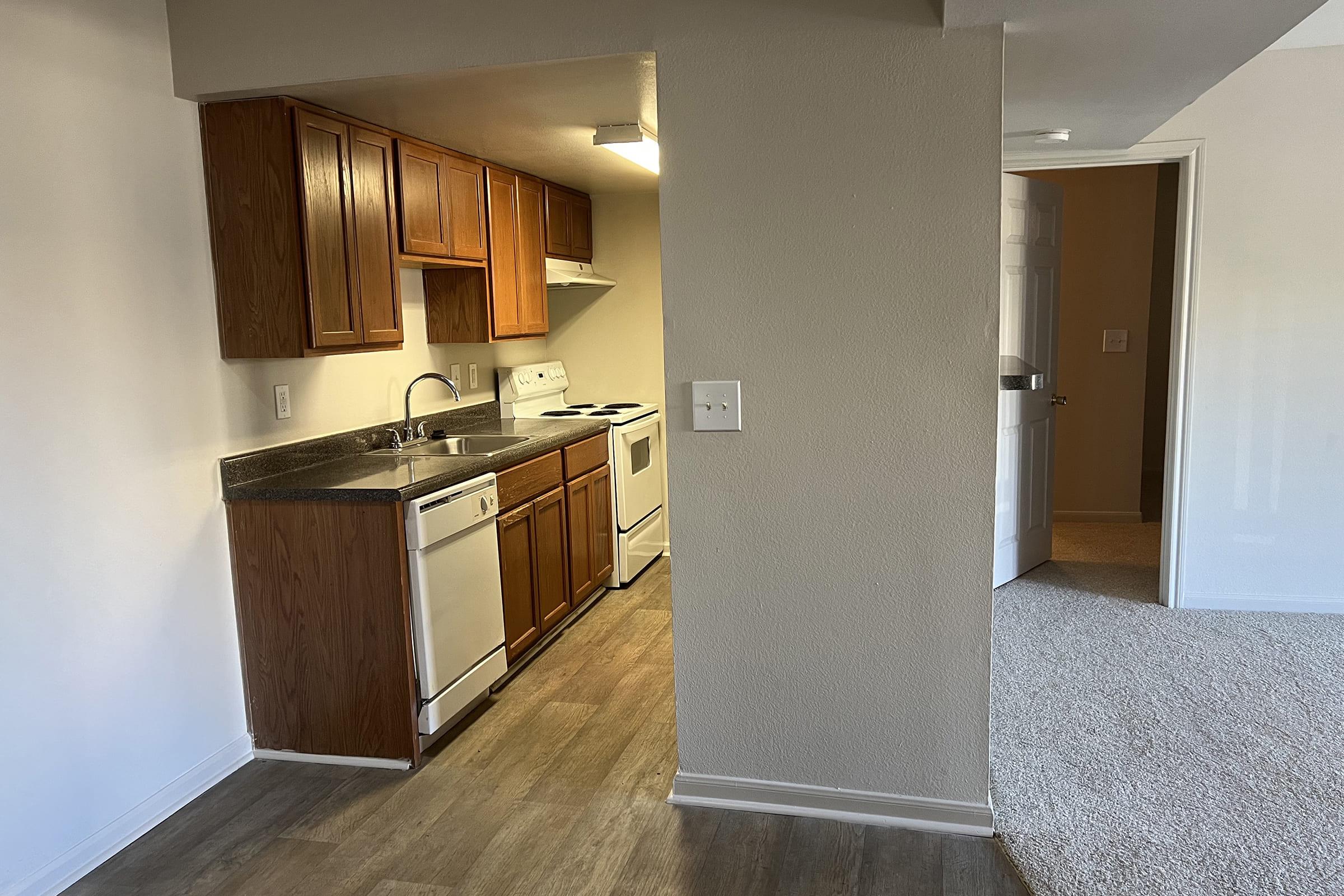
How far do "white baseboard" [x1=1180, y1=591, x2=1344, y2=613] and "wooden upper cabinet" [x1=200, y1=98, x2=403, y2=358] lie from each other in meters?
3.65

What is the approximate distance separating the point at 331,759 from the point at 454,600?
0.60 metres

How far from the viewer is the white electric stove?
4613 millimetres

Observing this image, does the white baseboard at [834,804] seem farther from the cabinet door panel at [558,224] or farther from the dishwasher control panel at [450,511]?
the cabinet door panel at [558,224]

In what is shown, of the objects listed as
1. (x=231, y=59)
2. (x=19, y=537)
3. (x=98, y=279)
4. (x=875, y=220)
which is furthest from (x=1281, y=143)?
(x=19, y=537)

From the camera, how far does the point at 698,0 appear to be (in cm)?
Result: 229

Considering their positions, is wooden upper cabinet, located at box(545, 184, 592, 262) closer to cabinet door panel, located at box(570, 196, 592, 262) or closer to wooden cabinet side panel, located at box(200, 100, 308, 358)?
cabinet door panel, located at box(570, 196, 592, 262)

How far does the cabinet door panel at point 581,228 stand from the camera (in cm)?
479

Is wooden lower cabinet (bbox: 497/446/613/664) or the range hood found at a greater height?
the range hood

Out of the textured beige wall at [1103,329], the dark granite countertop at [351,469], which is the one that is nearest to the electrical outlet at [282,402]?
the dark granite countertop at [351,469]

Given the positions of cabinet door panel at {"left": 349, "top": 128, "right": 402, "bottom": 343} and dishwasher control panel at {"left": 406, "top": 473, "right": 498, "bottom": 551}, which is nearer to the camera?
dishwasher control panel at {"left": 406, "top": 473, "right": 498, "bottom": 551}

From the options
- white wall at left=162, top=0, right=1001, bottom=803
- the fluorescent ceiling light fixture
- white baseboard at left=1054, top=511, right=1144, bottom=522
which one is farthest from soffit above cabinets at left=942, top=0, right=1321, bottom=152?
white baseboard at left=1054, top=511, right=1144, bottom=522

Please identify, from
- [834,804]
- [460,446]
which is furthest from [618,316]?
[834,804]

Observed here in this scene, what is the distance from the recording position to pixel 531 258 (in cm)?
433

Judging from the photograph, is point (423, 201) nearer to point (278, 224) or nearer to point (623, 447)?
point (278, 224)
